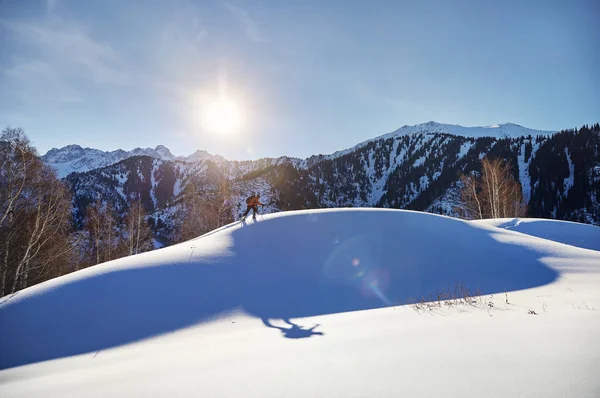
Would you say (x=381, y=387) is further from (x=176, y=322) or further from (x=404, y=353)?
(x=176, y=322)

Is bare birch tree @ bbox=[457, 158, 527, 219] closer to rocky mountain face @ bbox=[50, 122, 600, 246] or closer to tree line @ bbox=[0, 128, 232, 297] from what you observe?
tree line @ bbox=[0, 128, 232, 297]

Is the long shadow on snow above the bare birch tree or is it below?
below

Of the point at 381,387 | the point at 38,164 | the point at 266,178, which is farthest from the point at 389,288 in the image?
the point at 266,178

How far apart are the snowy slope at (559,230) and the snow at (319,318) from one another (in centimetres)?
670

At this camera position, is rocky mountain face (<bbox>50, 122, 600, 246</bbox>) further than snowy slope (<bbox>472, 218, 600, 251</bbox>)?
Yes

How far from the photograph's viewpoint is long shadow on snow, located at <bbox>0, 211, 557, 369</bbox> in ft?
20.2

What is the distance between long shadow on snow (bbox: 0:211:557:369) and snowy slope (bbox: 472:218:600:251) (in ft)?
25.9

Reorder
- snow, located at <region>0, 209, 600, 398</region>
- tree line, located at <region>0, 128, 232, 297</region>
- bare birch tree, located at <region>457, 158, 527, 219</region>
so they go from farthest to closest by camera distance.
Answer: bare birch tree, located at <region>457, 158, 527, 219</region> < tree line, located at <region>0, 128, 232, 297</region> < snow, located at <region>0, 209, 600, 398</region>

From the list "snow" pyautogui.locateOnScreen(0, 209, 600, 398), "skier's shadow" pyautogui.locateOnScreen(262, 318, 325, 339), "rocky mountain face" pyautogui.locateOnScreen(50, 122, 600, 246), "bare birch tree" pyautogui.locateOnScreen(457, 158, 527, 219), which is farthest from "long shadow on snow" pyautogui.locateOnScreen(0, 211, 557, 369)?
"rocky mountain face" pyautogui.locateOnScreen(50, 122, 600, 246)

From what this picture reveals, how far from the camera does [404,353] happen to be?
3107 millimetres

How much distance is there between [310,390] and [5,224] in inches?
724

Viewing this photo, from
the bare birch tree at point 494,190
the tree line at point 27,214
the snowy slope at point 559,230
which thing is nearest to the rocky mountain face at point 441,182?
the bare birch tree at point 494,190

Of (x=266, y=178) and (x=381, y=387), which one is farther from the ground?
(x=266, y=178)

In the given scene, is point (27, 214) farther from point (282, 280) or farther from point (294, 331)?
point (294, 331)
